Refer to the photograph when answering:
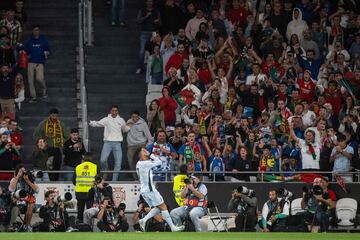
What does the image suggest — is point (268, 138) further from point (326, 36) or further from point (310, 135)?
point (326, 36)

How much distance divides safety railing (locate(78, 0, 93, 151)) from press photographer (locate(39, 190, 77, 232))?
151 inches

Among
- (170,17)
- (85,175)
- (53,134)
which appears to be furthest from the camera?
(170,17)

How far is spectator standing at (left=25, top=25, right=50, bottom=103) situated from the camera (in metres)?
39.4

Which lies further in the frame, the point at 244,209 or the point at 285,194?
the point at 285,194

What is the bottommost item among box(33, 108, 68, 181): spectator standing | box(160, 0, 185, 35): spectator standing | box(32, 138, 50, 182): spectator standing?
box(32, 138, 50, 182): spectator standing

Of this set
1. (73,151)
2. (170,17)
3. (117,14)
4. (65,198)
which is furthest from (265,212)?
(117,14)

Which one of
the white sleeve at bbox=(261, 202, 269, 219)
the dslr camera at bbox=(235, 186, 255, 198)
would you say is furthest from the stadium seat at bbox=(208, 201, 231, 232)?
the white sleeve at bbox=(261, 202, 269, 219)

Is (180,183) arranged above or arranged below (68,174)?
below

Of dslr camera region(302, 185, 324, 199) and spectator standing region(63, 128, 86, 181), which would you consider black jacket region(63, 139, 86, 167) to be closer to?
spectator standing region(63, 128, 86, 181)

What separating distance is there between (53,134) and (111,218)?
3.66 meters

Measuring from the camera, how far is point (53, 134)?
37062mm

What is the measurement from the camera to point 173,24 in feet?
135

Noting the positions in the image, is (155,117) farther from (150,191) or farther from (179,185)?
(150,191)

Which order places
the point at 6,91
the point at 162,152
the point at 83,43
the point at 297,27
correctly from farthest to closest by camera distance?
the point at 83,43 < the point at 297,27 < the point at 6,91 < the point at 162,152
